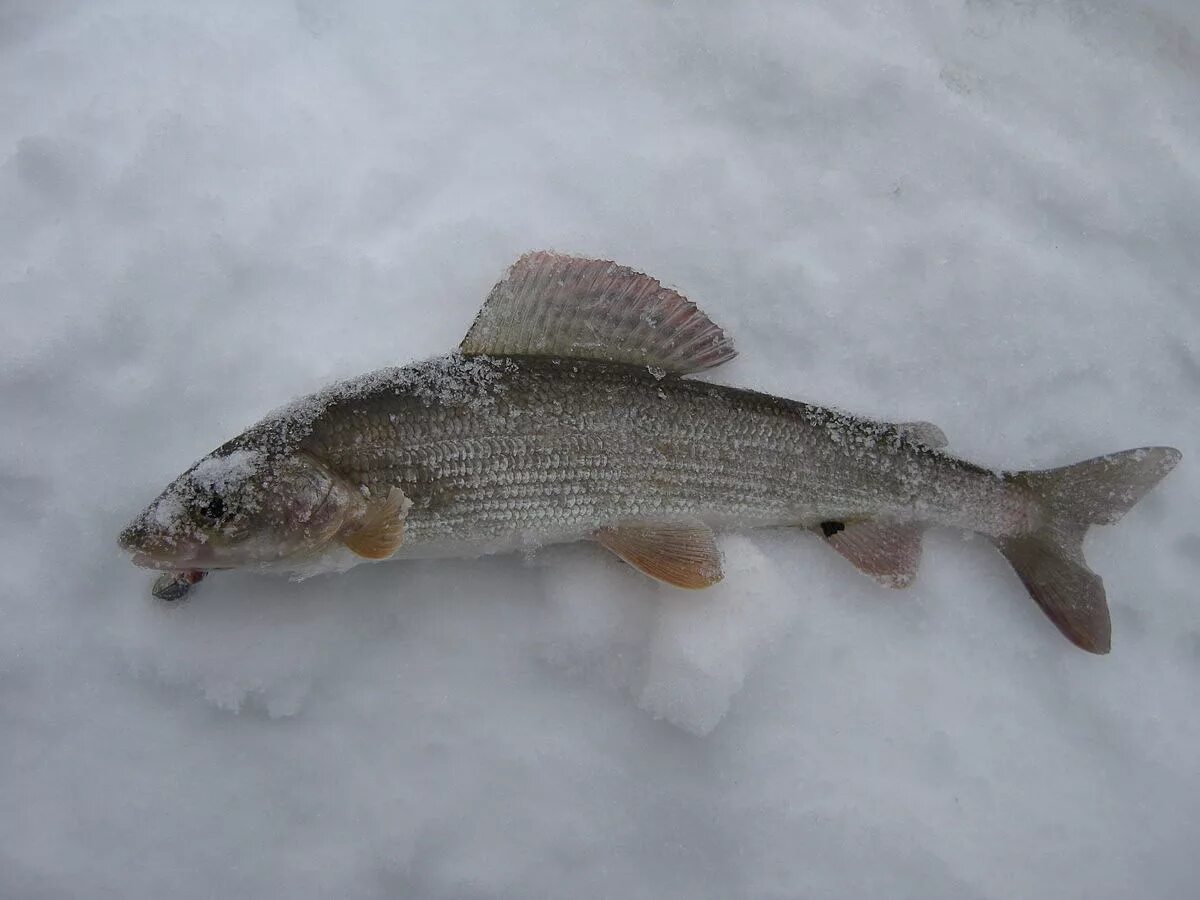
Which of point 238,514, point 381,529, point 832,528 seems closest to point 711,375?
point 832,528

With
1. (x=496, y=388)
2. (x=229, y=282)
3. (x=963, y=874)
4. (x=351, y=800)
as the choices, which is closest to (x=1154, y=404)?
(x=963, y=874)

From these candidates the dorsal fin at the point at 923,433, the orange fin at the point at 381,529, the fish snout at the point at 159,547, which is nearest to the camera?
the fish snout at the point at 159,547

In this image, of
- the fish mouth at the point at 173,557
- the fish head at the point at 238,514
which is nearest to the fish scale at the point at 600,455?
the fish head at the point at 238,514

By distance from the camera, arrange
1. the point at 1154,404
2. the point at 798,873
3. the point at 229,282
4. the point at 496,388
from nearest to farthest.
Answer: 1. the point at 496,388
2. the point at 798,873
3. the point at 229,282
4. the point at 1154,404

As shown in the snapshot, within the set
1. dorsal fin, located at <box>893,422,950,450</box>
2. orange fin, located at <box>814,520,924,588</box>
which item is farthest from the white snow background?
dorsal fin, located at <box>893,422,950,450</box>

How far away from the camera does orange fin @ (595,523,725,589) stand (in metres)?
2.80

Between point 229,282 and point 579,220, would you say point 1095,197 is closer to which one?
point 579,220

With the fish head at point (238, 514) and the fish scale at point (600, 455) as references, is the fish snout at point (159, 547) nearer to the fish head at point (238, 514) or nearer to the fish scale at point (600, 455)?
the fish head at point (238, 514)

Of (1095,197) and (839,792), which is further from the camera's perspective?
(1095,197)

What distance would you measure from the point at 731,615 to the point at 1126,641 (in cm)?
162

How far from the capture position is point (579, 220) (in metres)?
3.28

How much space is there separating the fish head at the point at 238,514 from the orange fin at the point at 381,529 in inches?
3.3

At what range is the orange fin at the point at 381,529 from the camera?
8.45ft

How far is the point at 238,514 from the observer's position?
248 centimetres
